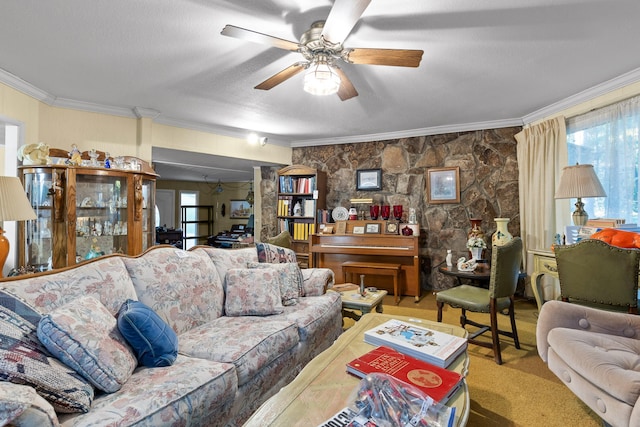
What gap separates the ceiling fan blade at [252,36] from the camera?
1.69m

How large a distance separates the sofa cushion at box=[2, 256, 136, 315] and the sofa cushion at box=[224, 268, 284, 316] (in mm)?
670

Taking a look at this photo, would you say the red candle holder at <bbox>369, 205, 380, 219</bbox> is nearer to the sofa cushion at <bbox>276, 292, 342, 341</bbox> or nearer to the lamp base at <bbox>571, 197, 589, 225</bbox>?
the sofa cushion at <bbox>276, 292, 342, 341</bbox>

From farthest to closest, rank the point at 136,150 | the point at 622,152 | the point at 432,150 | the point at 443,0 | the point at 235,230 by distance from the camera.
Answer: the point at 235,230, the point at 432,150, the point at 136,150, the point at 622,152, the point at 443,0

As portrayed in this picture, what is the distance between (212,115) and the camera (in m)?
3.96

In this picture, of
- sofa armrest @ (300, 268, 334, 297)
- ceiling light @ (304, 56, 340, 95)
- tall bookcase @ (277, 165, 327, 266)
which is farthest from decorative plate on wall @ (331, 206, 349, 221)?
ceiling light @ (304, 56, 340, 95)

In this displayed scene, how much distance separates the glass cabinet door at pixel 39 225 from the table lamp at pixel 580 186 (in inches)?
189

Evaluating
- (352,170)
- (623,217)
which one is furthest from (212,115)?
(623,217)

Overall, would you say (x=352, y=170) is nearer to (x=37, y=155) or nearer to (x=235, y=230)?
(x=37, y=155)

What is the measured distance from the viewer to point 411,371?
1.34 meters

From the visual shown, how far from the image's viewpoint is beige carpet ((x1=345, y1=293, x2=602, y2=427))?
181 centimetres

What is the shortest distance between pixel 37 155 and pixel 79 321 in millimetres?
2488

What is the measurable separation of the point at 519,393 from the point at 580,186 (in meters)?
1.90

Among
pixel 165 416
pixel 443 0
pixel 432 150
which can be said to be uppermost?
pixel 443 0

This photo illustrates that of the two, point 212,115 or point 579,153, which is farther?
point 212,115
